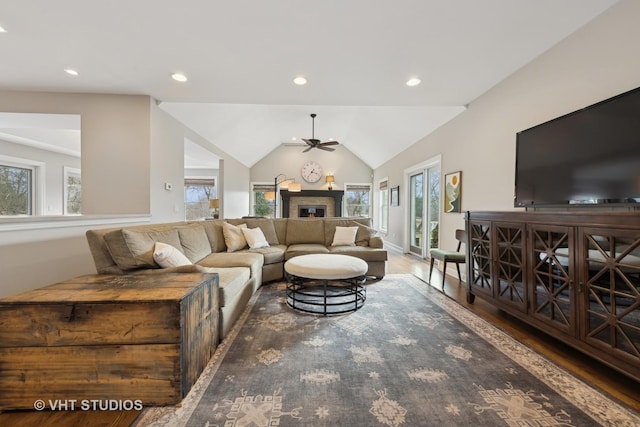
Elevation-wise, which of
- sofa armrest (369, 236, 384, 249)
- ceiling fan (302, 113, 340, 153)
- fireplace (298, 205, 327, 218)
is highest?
ceiling fan (302, 113, 340, 153)

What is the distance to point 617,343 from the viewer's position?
1.39 meters

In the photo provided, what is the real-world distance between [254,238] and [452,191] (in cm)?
306

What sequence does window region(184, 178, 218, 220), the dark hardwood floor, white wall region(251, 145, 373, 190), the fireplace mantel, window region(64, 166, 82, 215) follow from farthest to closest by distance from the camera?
white wall region(251, 145, 373, 190) < window region(184, 178, 218, 220) < the fireplace mantel < window region(64, 166, 82, 215) < the dark hardwood floor

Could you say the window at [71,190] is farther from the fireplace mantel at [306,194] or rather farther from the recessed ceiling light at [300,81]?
the recessed ceiling light at [300,81]

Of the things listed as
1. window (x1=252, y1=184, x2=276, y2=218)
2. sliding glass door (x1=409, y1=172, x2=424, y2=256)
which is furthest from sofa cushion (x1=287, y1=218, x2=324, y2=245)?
window (x1=252, y1=184, x2=276, y2=218)

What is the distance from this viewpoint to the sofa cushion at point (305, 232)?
Answer: 4164mm

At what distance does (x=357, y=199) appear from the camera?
8.62 meters

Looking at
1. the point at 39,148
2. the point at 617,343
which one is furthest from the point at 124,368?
the point at 39,148

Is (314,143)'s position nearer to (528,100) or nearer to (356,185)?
(356,185)

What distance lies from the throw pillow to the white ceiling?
1.78m

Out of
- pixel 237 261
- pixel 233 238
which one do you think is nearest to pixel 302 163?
pixel 233 238

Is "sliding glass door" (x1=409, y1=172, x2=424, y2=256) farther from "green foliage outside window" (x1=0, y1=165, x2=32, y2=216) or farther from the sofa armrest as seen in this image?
"green foliage outside window" (x1=0, y1=165, x2=32, y2=216)

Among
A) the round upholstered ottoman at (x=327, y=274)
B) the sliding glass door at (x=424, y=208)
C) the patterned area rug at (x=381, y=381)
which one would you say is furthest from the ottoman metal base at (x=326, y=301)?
the sliding glass door at (x=424, y=208)

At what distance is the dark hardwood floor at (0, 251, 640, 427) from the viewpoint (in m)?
1.21
